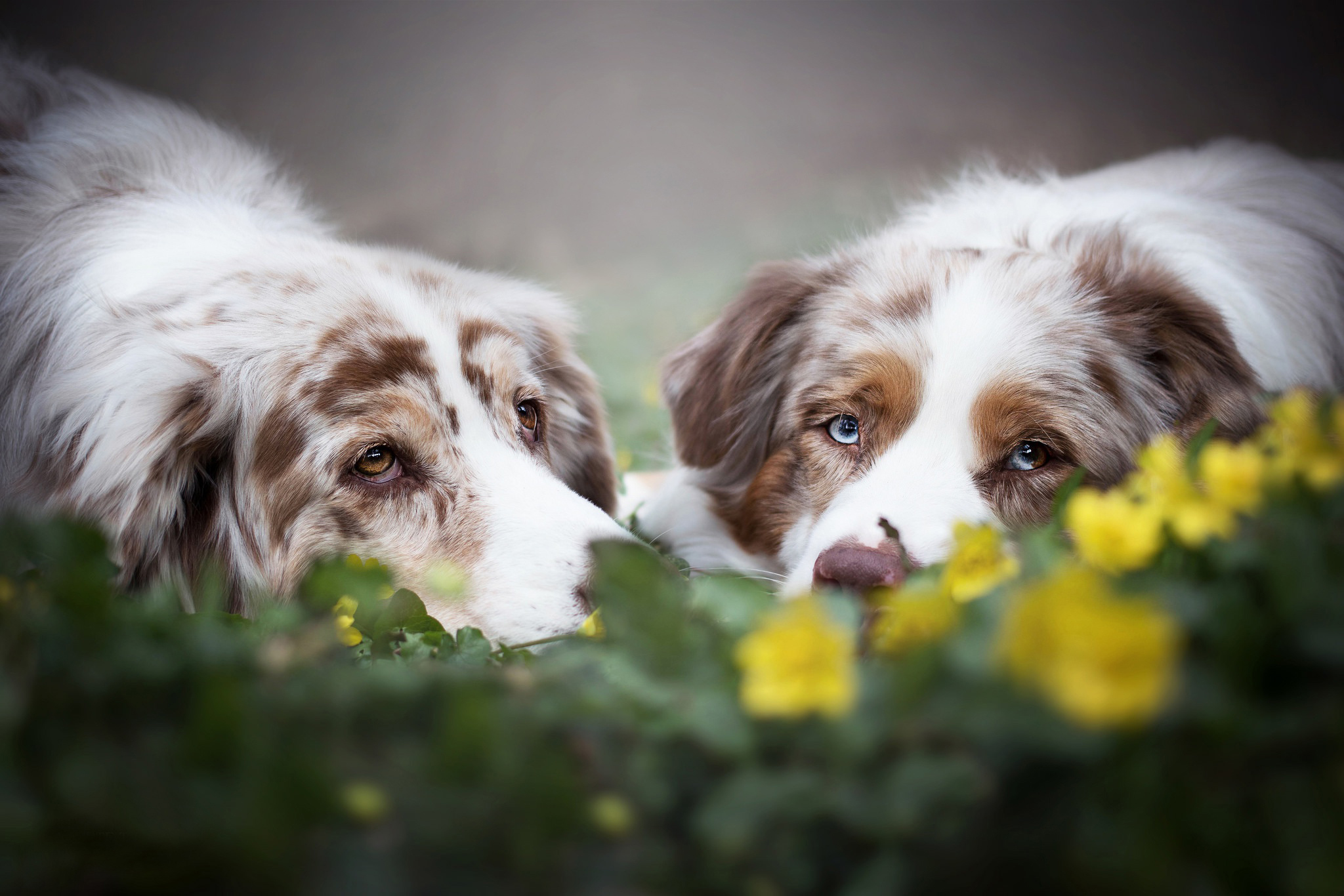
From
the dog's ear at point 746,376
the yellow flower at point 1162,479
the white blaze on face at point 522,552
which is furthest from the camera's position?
the dog's ear at point 746,376

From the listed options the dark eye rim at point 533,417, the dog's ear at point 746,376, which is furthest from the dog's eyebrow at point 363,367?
the dog's ear at point 746,376

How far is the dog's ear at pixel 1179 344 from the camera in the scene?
7.77 feet

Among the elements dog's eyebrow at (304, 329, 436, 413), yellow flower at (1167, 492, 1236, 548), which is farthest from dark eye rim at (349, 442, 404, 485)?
yellow flower at (1167, 492, 1236, 548)

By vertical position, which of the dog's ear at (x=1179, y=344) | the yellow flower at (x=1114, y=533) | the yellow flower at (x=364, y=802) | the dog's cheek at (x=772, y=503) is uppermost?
the yellow flower at (x=1114, y=533)

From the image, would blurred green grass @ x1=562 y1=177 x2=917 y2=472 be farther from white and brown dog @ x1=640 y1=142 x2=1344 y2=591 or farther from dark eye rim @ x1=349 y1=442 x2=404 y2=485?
dark eye rim @ x1=349 y1=442 x2=404 y2=485

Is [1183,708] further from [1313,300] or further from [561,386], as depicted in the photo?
[1313,300]

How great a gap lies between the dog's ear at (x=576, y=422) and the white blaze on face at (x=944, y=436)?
875 mm

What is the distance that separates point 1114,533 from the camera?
112 centimetres

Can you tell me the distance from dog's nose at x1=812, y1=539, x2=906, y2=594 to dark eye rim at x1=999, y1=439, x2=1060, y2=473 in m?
0.52

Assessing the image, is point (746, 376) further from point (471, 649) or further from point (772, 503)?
point (471, 649)

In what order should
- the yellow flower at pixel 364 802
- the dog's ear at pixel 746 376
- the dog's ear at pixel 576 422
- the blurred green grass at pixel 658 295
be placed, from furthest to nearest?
the blurred green grass at pixel 658 295
the dog's ear at pixel 576 422
the dog's ear at pixel 746 376
the yellow flower at pixel 364 802

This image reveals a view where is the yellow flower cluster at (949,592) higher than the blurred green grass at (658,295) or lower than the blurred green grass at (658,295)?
higher

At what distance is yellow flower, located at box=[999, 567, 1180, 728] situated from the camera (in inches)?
28.4

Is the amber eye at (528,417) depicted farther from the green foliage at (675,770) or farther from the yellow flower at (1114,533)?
the yellow flower at (1114,533)
